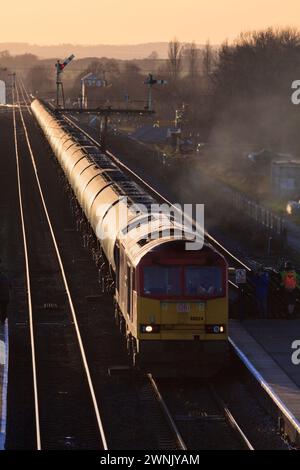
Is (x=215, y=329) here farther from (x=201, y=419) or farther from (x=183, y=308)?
(x=201, y=419)

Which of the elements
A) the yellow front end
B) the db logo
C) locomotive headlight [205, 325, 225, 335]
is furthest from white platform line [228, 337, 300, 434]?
the yellow front end

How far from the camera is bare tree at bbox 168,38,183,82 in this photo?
158 meters

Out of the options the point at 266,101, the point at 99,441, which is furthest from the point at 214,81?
the point at 99,441

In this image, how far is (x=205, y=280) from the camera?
18.5m

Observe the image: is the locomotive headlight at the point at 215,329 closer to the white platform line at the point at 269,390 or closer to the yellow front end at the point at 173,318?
the yellow front end at the point at 173,318

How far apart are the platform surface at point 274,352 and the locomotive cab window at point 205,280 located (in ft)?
5.78

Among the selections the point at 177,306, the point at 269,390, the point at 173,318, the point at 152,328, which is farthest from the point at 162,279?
the point at 269,390

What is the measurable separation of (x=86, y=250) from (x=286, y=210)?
14196 mm

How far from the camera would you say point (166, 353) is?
1838cm

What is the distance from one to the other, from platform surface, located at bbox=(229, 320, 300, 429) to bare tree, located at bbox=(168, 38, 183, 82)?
12362cm

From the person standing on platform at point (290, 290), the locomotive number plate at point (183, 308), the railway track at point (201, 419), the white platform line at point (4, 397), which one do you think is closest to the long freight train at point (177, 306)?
the locomotive number plate at point (183, 308)

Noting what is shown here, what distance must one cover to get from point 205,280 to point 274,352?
2910 mm

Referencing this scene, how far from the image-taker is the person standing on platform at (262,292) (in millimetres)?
23297

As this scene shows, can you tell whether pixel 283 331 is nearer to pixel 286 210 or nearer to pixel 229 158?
pixel 286 210
